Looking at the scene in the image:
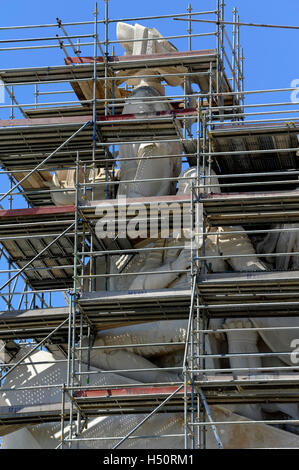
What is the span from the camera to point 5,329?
34.7 meters

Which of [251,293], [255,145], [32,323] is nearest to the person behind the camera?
[251,293]

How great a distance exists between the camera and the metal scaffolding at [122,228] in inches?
1257

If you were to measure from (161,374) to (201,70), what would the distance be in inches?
275

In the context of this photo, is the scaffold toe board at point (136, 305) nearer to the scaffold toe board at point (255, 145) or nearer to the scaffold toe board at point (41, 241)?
the scaffold toe board at point (41, 241)

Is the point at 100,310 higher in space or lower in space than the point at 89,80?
lower

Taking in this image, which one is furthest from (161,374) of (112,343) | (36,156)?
(36,156)

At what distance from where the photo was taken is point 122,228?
34.9 meters

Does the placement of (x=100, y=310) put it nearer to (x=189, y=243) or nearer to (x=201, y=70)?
(x=189, y=243)

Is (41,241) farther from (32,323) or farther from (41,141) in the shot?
(32,323)

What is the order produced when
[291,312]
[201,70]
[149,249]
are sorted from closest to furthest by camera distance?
[291,312] < [149,249] < [201,70]

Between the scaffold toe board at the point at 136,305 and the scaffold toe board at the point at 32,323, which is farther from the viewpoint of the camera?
the scaffold toe board at the point at 32,323

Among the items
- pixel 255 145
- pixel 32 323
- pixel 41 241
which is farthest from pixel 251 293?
pixel 41 241

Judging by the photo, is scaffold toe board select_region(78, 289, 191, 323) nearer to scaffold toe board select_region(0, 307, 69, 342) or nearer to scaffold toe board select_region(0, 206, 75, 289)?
scaffold toe board select_region(0, 307, 69, 342)

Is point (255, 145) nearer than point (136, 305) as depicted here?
No
